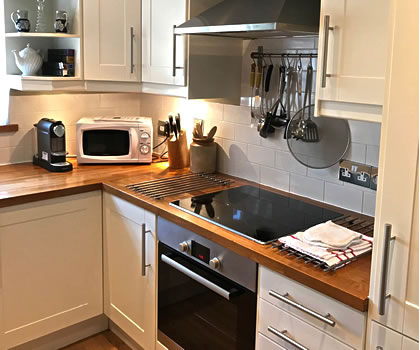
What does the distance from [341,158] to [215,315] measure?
33.4 inches

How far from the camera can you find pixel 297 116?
2.28 meters

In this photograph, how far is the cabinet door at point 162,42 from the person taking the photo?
8.07 feet

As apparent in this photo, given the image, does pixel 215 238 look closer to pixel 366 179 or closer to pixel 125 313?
pixel 366 179

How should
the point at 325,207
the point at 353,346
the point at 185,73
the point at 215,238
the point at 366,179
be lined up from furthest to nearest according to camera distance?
the point at 185,73, the point at 325,207, the point at 366,179, the point at 215,238, the point at 353,346

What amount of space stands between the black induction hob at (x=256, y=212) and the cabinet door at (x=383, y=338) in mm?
496

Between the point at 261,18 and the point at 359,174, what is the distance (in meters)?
0.76

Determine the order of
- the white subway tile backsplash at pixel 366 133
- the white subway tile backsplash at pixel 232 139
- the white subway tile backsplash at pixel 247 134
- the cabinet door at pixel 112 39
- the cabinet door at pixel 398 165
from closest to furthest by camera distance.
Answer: the cabinet door at pixel 398 165 < the white subway tile backsplash at pixel 366 133 < the white subway tile backsplash at pixel 232 139 < the white subway tile backsplash at pixel 247 134 < the cabinet door at pixel 112 39

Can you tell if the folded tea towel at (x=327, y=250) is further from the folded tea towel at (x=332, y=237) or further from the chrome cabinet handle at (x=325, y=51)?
the chrome cabinet handle at (x=325, y=51)

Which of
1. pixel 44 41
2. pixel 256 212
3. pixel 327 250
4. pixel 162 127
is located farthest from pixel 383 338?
pixel 44 41

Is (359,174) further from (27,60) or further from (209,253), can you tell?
(27,60)

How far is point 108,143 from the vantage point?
116 inches

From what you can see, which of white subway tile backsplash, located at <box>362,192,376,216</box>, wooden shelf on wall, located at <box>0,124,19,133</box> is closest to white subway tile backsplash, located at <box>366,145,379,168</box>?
white subway tile backsplash, located at <box>362,192,376,216</box>

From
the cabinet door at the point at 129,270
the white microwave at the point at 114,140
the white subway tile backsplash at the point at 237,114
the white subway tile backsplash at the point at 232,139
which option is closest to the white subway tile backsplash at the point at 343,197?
the white subway tile backsplash at the point at 232,139

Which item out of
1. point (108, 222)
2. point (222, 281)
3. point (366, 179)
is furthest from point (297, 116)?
point (108, 222)
